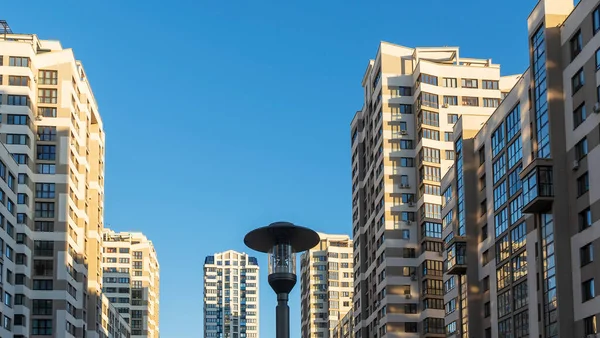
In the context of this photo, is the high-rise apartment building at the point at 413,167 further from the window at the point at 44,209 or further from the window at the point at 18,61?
the window at the point at 18,61

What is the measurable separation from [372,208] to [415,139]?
12.7m

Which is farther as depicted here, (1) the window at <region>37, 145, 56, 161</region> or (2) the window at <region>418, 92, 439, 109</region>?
→ (2) the window at <region>418, 92, 439, 109</region>

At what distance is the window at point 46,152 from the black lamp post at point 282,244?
67699mm

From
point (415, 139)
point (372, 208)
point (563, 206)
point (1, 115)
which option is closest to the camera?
point (563, 206)

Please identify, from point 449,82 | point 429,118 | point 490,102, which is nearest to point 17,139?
point 429,118

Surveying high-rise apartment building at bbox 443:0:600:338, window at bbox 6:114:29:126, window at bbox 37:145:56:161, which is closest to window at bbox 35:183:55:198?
window at bbox 37:145:56:161

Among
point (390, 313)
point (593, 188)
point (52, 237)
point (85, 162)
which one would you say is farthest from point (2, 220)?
point (593, 188)

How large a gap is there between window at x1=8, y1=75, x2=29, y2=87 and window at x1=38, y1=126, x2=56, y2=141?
19.7 feet

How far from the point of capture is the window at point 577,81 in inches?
2574

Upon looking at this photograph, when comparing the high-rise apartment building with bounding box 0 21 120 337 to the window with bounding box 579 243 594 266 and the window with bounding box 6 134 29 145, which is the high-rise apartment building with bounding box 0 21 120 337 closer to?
the window with bounding box 6 134 29 145

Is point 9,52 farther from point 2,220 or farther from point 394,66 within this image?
point 394,66

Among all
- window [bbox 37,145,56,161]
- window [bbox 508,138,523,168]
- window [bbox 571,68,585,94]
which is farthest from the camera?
window [bbox 37,145,56,161]

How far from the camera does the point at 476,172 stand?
3634 inches

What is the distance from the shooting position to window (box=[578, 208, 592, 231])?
64.0 m
